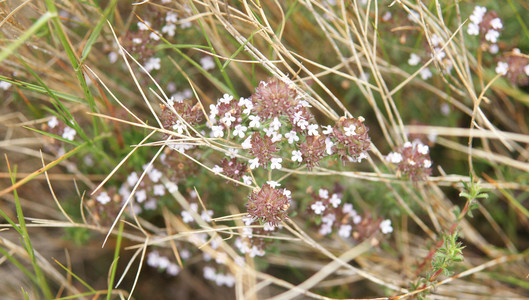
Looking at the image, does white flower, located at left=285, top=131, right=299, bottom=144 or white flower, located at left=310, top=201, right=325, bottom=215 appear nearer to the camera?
white flower, located at left=285, top=131, right=299, bottom=144

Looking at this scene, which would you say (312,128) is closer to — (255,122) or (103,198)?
(255,122)

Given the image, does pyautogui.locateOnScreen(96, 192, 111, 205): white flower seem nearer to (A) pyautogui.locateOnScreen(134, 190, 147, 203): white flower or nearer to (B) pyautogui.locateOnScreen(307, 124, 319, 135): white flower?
(A) pyautogui.locateOnScreen(134, 190, 147, 203): white flower

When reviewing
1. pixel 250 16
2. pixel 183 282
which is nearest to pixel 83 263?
pixel 183 282

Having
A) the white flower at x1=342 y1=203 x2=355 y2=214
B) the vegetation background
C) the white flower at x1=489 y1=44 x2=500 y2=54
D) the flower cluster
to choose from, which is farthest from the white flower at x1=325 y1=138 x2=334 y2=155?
the white flower at x1=489 y1=44 x2=500 y2=54

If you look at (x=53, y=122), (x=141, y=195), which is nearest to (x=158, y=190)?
(x=141, y=195)

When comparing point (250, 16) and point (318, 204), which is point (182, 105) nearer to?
point (250, 16)

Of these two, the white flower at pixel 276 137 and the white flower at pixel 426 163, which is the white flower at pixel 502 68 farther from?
the white flower at pixel 276 137

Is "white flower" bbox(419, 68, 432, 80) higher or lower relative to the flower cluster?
higher
